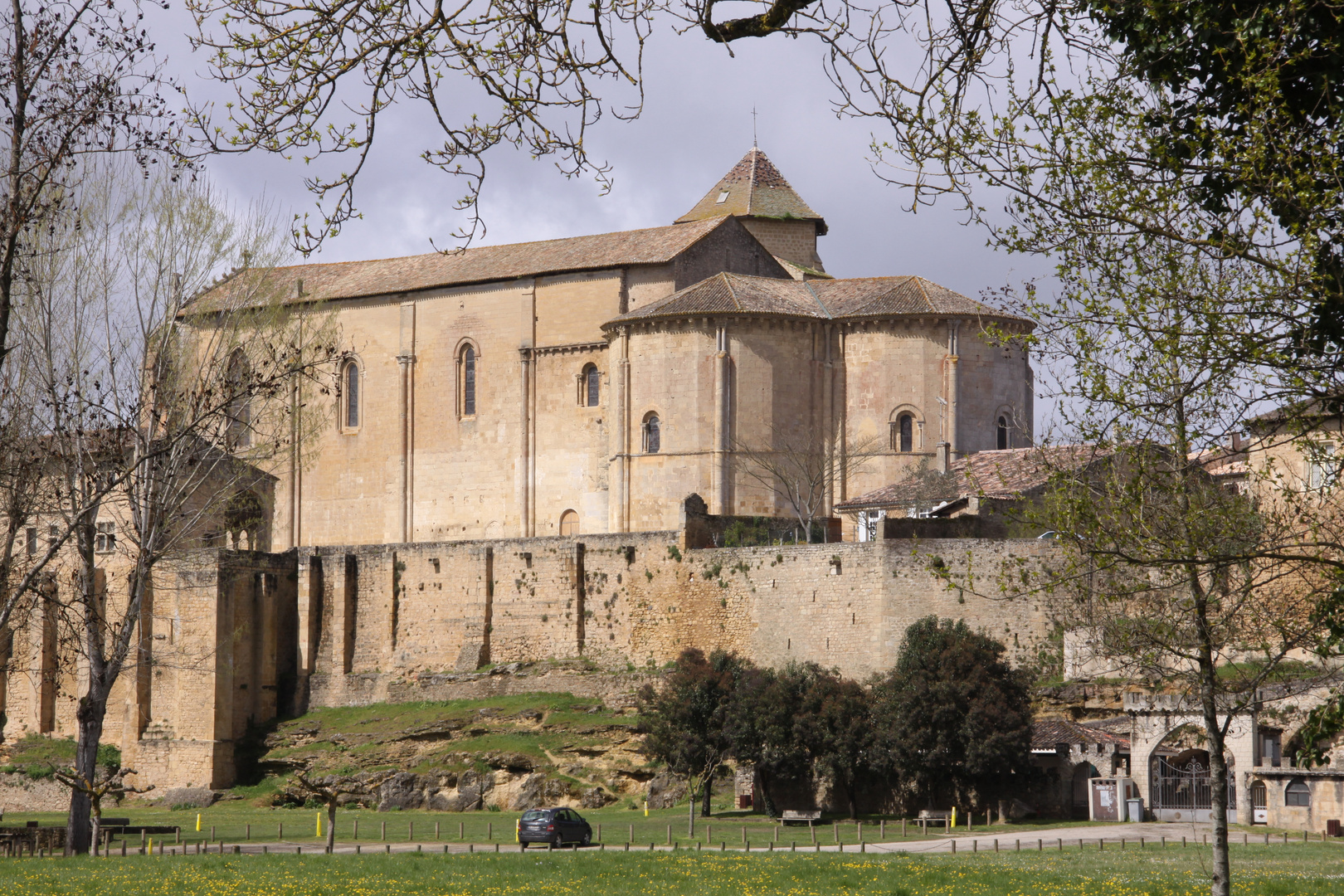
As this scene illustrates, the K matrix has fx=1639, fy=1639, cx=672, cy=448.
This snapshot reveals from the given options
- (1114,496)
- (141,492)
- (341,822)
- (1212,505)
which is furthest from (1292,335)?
(341,822)

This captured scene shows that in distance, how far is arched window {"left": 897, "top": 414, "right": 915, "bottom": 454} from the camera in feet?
162

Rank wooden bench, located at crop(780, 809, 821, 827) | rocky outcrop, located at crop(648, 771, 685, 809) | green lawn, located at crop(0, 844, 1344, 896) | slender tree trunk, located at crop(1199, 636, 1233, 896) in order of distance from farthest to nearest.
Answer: rocky outcrop, located at crop(648, 771, 685, 809) → wooden bench, located at crop(780, 809, 821, 827) → green lawn, located at crop(0, 844, 1344, 896) → slender tree trunk, located at crop(1199, 636, 1233, 896)

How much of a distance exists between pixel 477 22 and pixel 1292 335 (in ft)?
17.7

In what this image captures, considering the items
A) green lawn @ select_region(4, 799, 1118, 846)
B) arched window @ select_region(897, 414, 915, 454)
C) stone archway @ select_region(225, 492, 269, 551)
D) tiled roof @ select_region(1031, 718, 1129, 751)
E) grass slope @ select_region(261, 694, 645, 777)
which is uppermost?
arched window @ select_region(897, 414, 915, 454)

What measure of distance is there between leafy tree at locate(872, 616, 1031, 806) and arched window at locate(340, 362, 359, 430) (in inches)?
1071

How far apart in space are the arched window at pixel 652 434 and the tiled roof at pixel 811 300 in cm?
311

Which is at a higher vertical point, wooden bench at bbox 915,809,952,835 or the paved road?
the paved road

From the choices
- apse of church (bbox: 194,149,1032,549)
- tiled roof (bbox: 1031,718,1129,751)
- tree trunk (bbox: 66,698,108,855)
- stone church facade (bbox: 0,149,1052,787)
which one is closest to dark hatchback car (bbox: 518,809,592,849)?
tree trunk (bbox: 66,698,108,855)

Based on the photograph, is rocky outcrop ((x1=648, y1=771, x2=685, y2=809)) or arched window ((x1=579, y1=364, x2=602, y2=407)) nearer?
rocky outcrop ((x1=648, y1=771, x2=685, y2=809))

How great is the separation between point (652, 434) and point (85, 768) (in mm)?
24879

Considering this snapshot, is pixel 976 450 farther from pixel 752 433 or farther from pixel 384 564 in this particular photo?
pixel 384 564

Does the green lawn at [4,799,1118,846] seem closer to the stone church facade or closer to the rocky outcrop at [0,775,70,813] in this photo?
the rocky outcrop at [0,775,70,813]

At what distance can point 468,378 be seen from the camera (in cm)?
5631

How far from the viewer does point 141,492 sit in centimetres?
2761
